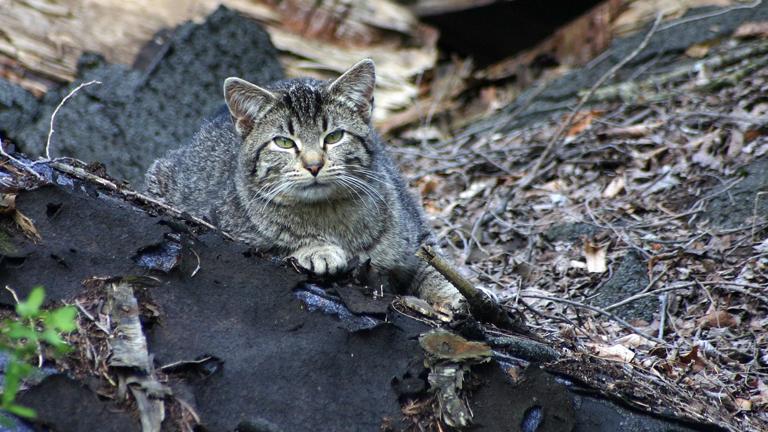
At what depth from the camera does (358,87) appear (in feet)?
17.0

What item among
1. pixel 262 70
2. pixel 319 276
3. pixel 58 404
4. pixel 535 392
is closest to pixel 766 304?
pixel 535 392

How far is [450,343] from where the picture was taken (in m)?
3.43

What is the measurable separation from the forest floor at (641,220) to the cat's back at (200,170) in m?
2.06

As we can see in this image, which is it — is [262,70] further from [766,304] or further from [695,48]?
[766,304]

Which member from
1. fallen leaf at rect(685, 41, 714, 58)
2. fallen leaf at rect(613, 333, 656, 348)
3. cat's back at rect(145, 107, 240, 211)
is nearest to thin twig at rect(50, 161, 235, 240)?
cat's back at rect(145, 107, 240, 211)

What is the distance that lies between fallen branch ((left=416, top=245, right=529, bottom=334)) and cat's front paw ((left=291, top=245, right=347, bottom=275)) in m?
0.53

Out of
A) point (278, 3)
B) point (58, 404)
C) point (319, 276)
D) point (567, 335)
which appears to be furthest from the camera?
point (278, 3)

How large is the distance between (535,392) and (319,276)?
1.28 metres

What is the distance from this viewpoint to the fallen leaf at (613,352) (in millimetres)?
4242

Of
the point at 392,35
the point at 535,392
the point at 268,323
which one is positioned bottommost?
the point at 392,35

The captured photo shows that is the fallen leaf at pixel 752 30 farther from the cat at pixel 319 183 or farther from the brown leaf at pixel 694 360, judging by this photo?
the cat at pixel 319 183

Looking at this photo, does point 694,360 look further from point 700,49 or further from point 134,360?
point 700,49

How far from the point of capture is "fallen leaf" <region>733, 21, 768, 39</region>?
8.31m

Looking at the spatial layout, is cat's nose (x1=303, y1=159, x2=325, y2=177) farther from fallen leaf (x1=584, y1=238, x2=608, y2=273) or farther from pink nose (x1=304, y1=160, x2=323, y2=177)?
fallen leaf (x1=584, y1=238, x2=608, y2=273)
